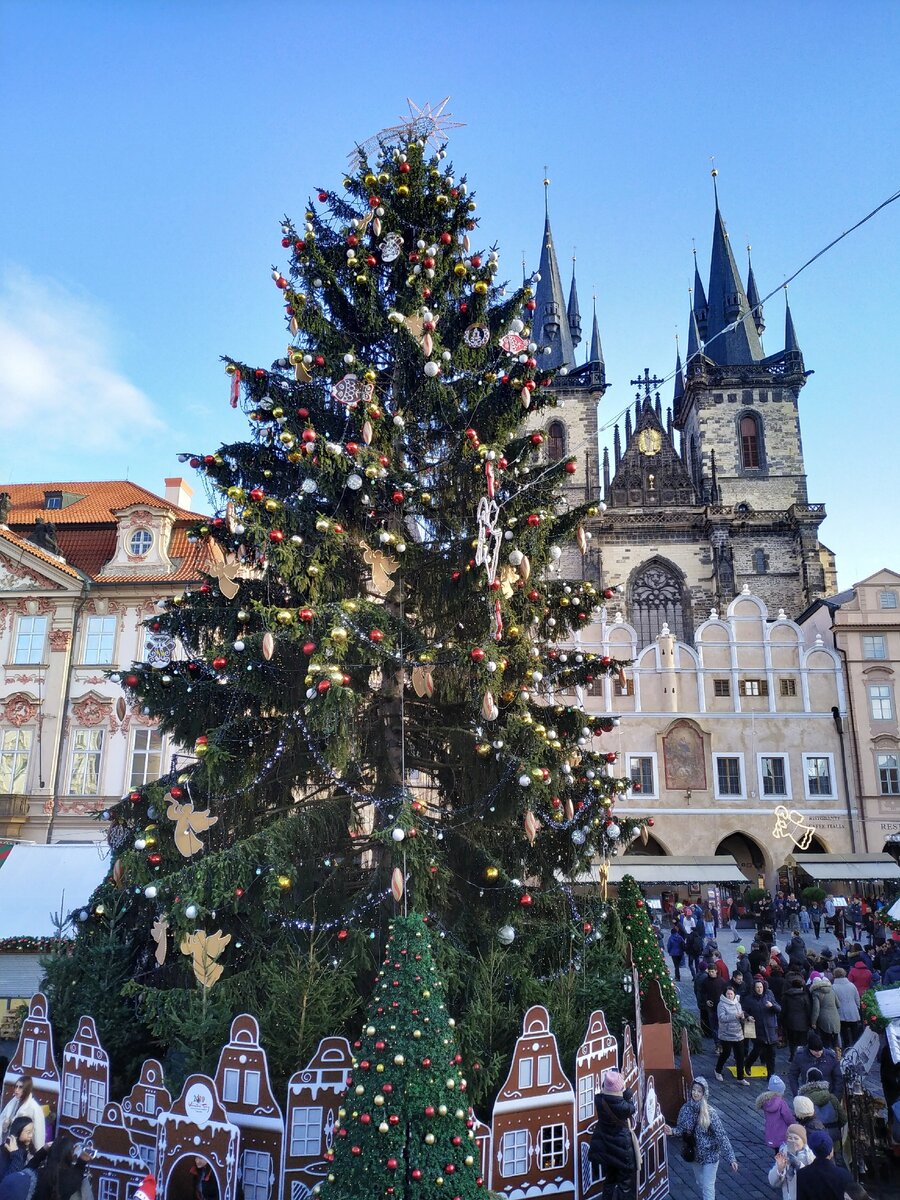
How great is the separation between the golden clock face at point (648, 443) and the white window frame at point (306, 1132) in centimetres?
4560

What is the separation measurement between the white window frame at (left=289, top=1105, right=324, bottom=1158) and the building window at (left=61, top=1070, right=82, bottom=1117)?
198 cm

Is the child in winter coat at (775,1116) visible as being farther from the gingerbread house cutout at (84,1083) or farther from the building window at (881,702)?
the building window at (881,702)

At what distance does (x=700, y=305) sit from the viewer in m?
57.3

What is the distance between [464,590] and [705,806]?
82.3 ft

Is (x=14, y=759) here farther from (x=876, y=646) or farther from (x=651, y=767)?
(x=876, y=646)

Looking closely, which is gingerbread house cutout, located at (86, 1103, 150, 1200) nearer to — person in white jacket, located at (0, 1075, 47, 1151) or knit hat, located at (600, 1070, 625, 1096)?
person in white jacket, located at (0, 1075, 47, 1151)

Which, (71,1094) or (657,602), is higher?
(657,602)

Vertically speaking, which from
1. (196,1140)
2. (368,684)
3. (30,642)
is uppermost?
(30,642)

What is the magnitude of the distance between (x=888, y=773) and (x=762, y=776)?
4207 millimetres

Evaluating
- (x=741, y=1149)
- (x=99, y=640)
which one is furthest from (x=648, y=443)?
(x=741, y=1149)

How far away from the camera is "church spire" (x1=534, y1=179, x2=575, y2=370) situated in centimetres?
5391

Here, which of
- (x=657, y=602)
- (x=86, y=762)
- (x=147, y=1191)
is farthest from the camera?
(x=657, y=602)

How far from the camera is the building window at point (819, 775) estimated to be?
3206cm

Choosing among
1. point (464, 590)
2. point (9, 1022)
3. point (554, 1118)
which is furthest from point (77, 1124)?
point (9, 1022)
